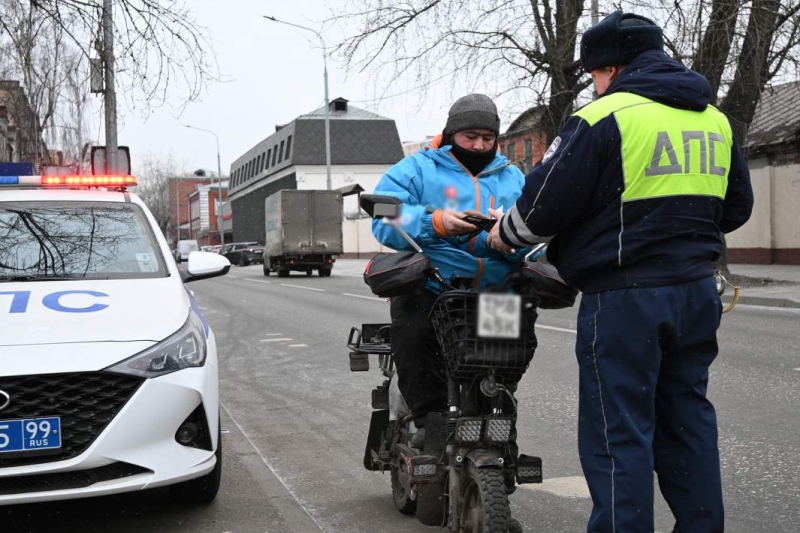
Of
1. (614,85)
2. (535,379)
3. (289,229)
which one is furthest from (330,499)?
(289,229)

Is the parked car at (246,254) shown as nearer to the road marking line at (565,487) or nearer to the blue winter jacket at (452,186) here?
the road marking line at (565,487)

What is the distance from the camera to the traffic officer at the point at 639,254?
2734 mm

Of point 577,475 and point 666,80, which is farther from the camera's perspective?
point 577,475

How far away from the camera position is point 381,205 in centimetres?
289

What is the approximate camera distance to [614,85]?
286cm

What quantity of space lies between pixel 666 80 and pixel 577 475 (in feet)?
9.01

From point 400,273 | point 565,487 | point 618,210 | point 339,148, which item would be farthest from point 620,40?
point 339,148

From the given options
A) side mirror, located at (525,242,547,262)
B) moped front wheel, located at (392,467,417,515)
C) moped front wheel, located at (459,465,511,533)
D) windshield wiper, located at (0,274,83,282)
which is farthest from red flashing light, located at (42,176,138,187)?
moped front wheel, located at (459,465,511,533)

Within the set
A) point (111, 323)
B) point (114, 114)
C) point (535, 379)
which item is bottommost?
point (535, 379)

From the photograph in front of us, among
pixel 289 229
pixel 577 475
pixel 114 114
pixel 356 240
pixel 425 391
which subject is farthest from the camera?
pixel 356 240

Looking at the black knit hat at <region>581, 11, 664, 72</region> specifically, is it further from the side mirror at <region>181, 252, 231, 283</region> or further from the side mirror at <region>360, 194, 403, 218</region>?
the side mirror at <region>181, 252, 231, 283</region>

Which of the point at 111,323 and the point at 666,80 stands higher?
the point at 666,80

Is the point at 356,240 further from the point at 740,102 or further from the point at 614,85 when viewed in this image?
the point at 614,85

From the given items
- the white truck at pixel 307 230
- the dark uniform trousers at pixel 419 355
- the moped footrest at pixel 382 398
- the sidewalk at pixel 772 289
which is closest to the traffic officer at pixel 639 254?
the dark uniform trousers at pixel 419 355
